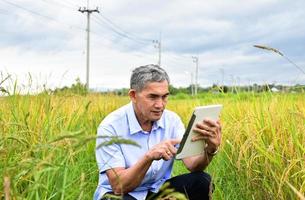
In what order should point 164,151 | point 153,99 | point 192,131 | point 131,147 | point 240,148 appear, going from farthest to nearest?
1. point 240,148
2. point 131,147
3. point 153,99
4. point 192,131
5. point 164,151

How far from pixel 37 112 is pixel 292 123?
1.67 metres

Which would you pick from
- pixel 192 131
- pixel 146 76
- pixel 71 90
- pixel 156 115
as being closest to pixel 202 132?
pixel 192 131

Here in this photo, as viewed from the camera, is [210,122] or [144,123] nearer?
[210,122]

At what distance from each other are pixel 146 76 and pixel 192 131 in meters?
0.49

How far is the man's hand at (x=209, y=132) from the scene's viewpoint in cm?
230

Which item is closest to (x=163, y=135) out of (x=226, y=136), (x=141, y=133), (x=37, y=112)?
(x=141, y=133)

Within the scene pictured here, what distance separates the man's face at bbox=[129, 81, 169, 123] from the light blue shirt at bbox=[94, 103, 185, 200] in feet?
0.49

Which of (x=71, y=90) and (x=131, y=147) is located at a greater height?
(x=71, y=90)

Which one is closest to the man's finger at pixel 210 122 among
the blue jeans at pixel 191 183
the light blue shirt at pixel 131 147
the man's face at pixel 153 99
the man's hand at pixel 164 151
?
the man's hand at pixel 164 151

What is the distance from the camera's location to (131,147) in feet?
8.95

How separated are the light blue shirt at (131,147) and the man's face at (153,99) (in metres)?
0.15

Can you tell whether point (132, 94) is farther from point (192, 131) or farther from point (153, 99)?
point (192, 131)

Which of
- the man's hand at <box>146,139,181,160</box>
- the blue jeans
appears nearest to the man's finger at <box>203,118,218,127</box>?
the man's hand at <box>146,139,181,160</box>

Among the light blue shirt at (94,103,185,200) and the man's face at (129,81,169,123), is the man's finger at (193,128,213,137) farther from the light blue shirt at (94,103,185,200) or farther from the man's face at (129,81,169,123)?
the light blue shirt at (94,103,185,200)
